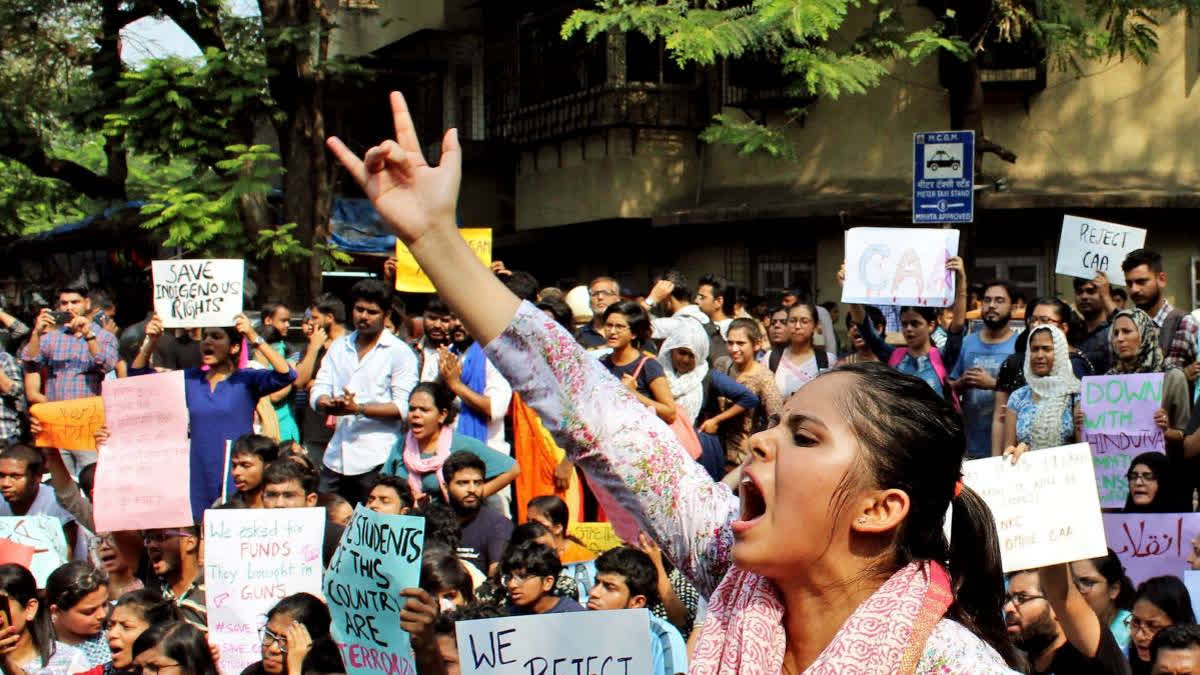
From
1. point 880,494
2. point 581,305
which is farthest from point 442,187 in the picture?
point 581,305

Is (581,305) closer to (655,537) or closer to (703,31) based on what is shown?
(703,31)

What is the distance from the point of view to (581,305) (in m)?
12.8

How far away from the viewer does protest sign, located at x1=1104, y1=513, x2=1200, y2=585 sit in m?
6.76

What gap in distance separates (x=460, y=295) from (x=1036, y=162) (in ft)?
54.9

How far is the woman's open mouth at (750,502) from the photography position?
2252 mm

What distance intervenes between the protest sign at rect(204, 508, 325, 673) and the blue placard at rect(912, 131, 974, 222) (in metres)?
5.18

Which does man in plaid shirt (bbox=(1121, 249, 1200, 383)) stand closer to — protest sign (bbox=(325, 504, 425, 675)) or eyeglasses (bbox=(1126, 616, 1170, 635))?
eyeglasses (bbox=(1126, 616, 1170, 635))

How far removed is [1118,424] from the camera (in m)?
8.09

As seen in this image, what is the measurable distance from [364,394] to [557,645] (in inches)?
220

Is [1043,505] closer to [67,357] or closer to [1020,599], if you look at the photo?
[1020,599]

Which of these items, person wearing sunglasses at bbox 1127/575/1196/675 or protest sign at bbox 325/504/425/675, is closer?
protest sign at bbox 325/504/425/675

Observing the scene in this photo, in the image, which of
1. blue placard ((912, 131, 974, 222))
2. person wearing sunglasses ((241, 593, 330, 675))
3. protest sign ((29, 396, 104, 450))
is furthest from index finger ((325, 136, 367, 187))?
blue placard ((912, 131, 974, 222))

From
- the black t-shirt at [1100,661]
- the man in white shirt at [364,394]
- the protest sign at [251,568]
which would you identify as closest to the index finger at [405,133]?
the black t-shirt at [1100,661]

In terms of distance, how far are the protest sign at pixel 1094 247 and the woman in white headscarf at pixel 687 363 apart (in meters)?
2.46
